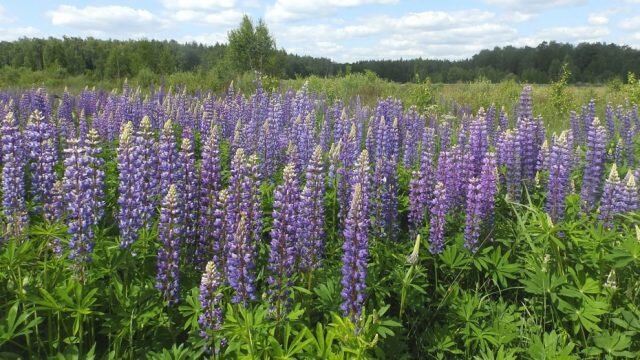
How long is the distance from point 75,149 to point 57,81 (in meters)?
27.9

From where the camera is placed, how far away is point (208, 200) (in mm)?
3506

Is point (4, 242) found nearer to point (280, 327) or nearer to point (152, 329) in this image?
point (152, 329)

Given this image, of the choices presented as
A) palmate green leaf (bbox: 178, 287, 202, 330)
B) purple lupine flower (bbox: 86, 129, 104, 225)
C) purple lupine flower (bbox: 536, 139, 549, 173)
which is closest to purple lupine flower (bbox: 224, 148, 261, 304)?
palmate green leaf (bbox: 178, 287, 202, 330)

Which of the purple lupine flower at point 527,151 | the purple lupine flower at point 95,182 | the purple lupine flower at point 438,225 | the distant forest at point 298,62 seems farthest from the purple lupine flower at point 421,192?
the distant forest at point 298,62

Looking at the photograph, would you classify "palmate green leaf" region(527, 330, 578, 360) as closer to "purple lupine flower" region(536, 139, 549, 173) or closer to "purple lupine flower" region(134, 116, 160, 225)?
"purple lupine flower" region(536, 139, 549, 173)

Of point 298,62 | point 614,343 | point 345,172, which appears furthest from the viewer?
point 298,62

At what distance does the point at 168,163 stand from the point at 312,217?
4.04ft

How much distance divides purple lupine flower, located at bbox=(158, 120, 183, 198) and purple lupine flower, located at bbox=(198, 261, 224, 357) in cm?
111

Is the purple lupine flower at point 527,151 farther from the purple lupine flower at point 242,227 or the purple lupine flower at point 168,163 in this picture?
the purple lupine flower at point 168,163

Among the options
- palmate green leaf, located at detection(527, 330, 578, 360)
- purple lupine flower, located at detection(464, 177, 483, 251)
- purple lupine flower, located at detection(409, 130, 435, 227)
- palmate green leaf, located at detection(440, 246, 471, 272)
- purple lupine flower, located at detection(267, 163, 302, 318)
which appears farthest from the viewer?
purple lupine flower, located at detection(409, 130, 435, 227)

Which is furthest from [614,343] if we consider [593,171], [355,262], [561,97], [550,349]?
[561,97]

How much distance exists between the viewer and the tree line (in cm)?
3281

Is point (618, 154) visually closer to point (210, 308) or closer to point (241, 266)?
point (241, 266)

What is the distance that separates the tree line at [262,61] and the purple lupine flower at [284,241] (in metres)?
13.4
